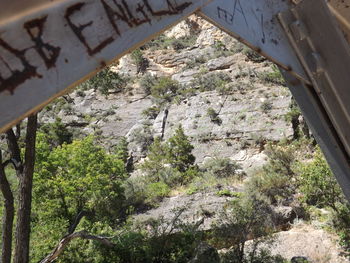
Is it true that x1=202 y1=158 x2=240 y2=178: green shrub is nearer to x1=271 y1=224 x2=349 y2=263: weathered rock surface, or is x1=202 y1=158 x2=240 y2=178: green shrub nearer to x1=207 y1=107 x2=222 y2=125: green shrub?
x1=207 y1=107 x2=222 y2=125: green shrub

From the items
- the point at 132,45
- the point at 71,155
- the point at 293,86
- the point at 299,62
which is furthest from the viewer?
the point at 71,155

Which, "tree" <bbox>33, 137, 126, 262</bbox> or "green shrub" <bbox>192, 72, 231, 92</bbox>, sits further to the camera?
"green shrub" <bbox>192, 72, 231, 92</bbox>

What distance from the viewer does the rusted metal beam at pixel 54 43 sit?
1.48 ft

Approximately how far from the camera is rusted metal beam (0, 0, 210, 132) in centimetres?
45

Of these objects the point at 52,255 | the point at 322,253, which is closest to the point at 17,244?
the point at 52,255

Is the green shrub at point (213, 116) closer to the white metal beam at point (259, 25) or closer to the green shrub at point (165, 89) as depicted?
the green shrub at point (165, 89)

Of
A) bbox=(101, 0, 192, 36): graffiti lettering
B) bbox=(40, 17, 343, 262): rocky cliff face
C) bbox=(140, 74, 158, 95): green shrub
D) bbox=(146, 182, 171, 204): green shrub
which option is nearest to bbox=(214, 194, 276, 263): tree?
bbox=(40, 17, 343, 262): rocky cliff face

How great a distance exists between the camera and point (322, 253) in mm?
9516

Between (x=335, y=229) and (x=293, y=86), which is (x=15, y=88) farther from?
(x=335, y=229)

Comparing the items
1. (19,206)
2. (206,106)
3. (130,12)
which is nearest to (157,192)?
(19,206)

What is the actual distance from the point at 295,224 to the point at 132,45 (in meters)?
12.3

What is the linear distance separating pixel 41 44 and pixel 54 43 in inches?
0.9

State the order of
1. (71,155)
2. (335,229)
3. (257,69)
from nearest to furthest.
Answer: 1. (335,229)
2. (71,155)
3. (257,69)

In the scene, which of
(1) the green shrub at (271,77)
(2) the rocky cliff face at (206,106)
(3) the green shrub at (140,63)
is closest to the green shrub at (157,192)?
(2) the rocky cliff face at (206,106)
